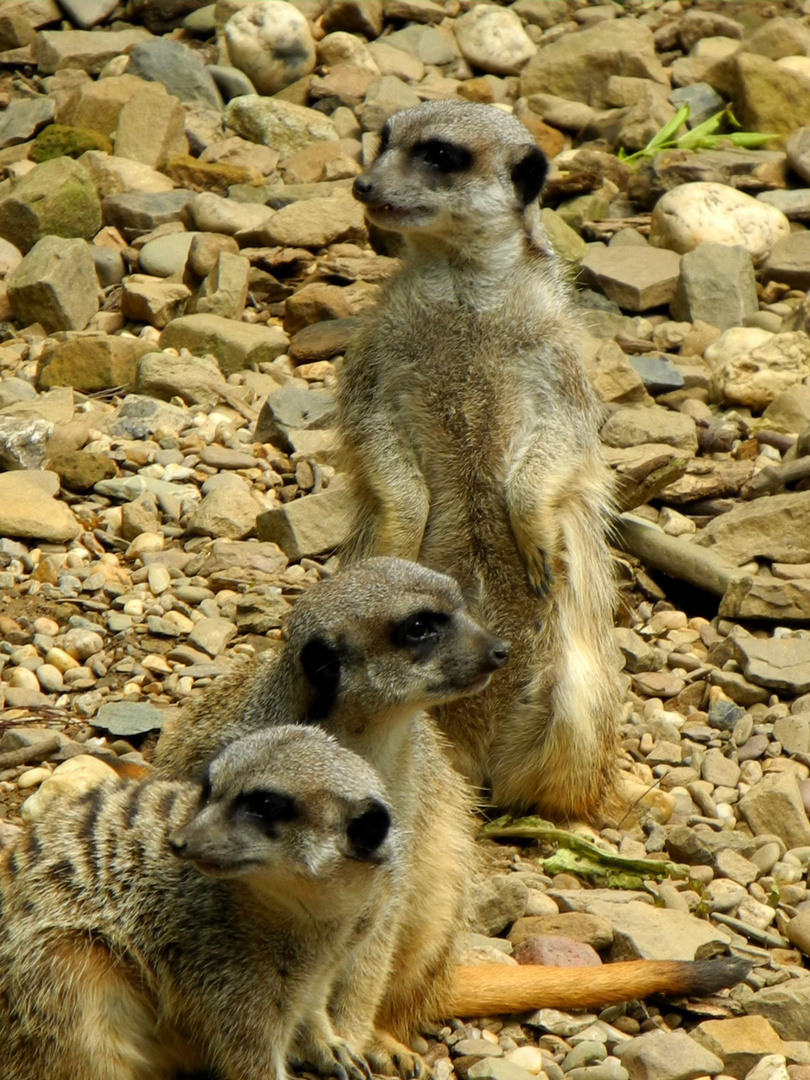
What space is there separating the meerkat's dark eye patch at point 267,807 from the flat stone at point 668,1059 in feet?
3.07

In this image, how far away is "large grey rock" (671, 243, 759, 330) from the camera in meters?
6.86

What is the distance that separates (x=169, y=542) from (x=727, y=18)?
17.7 ft

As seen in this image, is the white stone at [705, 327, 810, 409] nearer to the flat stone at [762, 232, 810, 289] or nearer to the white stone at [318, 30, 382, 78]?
the flat stone at [762, 232, 810, 289]

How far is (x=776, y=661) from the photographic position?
4.94 m

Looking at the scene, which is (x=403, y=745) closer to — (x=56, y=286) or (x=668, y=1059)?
(x=668, y=1059)

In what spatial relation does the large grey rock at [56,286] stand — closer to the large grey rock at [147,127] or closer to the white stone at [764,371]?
the large grey rock at [147,127]

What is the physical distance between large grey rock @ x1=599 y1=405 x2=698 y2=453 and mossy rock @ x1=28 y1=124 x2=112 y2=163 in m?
3.05

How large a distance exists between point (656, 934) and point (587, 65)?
5776 mm

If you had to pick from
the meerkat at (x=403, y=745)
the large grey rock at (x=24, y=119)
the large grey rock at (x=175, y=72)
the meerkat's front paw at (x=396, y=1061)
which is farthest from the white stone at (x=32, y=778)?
the large grey rock at (x=175, y=72)

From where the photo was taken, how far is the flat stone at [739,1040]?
130 inches

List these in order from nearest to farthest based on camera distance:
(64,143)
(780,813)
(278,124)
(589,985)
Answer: (589,985)
(780,813)
(64,143)
(278,124)

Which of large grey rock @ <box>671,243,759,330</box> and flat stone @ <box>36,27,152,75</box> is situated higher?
flat stone @ <box>36,27,152,75</box>

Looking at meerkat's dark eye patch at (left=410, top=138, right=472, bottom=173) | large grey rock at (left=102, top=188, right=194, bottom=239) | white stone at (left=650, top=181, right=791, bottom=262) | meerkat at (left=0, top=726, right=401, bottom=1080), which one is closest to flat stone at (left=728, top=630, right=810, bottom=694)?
meerkat's dark eye patch at (left=410, top=138, right=472, bottom=173)

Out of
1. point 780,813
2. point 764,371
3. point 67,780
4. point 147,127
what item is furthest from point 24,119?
point 780,813
